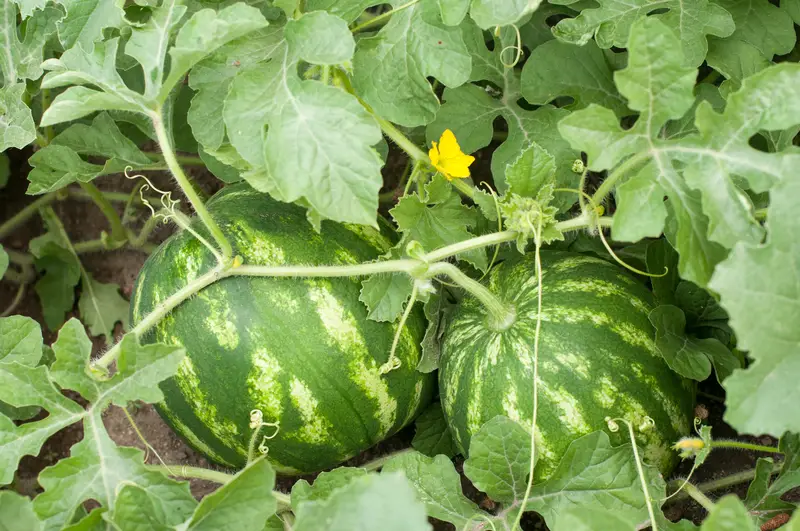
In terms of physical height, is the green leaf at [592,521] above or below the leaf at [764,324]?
below

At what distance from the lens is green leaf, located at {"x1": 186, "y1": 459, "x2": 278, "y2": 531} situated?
4.67 feet

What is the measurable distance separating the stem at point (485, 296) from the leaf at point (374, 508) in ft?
1.83

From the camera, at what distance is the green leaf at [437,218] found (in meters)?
1.77

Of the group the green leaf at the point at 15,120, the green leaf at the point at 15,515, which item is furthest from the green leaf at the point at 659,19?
the green leaf at the point at 15,515

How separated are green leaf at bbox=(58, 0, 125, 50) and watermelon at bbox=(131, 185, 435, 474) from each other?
0.45 meters

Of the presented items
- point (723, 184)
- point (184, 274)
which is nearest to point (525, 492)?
point (723, 184)

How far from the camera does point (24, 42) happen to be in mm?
2014

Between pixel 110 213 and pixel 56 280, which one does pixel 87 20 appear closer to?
pixel 110 213

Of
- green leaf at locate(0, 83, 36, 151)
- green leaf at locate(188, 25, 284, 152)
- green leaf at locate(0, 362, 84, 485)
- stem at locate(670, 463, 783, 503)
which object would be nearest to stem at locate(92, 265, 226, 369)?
green leaf at locate(0, 362, 84, 485)

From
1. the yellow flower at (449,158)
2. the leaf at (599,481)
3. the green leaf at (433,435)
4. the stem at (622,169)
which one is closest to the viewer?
the stem at (622,169)

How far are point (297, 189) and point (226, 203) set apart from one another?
0.51 m

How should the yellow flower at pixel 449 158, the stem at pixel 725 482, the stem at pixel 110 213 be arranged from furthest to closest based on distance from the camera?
the stem at pixel 110 213, the stem at pixel 725 482, the yellow flower at pixel 449 158

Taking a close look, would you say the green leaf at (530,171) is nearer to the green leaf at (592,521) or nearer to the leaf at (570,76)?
the leaf at (570,76)

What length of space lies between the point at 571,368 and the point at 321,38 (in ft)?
2.62
